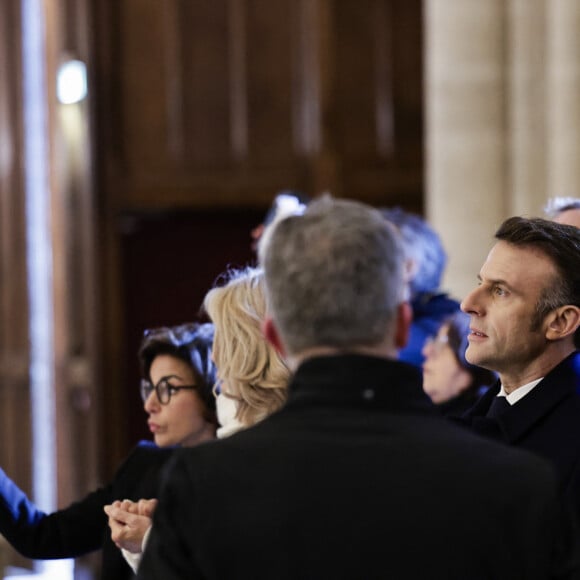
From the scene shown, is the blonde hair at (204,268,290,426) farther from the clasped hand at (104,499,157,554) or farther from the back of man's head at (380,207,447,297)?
the back of man's head at (380,207,447,297)

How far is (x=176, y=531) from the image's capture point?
1564 mm

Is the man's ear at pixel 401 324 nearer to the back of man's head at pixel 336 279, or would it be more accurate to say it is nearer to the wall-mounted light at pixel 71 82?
the back of man's head at pixel 336 279

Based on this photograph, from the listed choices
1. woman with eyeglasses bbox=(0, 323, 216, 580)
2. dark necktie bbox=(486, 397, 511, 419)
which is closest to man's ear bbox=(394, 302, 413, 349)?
dark necktie bbox=(486, 397, 511, 419)

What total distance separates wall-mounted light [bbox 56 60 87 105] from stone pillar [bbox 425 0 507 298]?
2374 mm

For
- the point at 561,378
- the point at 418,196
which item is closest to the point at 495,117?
the point at 418,196

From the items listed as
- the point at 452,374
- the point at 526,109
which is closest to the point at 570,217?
the point at 452,374

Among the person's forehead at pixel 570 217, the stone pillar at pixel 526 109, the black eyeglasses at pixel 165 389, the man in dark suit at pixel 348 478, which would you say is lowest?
the black eyeglasses at pixel 165 389

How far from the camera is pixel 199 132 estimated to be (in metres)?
7.16

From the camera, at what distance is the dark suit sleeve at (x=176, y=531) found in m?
1.56

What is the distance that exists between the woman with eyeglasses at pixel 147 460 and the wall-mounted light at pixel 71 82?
435 centimetres

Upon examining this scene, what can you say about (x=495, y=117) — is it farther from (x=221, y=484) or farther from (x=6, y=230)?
(x=221, y=484)

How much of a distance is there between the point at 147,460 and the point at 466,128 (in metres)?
3.30

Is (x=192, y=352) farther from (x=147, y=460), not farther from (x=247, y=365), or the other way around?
(x=247, y=365)

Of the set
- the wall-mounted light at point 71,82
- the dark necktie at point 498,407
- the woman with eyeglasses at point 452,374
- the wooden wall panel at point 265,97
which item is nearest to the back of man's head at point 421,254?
the woman with eyeglasses at point 452,374
